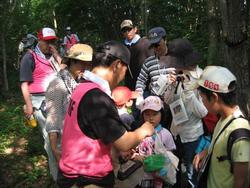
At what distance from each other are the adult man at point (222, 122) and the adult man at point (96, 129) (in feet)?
1.61

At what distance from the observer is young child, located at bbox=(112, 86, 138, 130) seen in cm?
495

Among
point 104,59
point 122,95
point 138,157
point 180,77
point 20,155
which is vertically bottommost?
point 20,155

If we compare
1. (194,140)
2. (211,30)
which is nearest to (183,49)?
(194,140)

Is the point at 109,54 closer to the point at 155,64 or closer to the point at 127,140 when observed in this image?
the point at 127,140

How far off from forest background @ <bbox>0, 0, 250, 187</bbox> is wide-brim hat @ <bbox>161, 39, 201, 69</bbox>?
432 millimetres

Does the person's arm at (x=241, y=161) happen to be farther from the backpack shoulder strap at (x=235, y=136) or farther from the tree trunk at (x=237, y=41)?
the tree trunk at (x=237, y=41)

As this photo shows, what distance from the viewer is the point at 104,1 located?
17.9 m

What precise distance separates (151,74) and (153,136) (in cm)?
99

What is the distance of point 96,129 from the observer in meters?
2.55

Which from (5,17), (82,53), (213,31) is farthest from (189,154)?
(5,17)

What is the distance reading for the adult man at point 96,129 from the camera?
255cm

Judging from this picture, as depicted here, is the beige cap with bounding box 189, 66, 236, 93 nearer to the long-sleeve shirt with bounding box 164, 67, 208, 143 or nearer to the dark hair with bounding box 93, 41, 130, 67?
the dark hair with bounding box 93, 41, 130, 67

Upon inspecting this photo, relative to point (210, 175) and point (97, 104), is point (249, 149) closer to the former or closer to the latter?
point (210, 175)

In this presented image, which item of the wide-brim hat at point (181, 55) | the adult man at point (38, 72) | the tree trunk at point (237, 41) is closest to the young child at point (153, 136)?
the wide-brim hat at point (181, 55)
